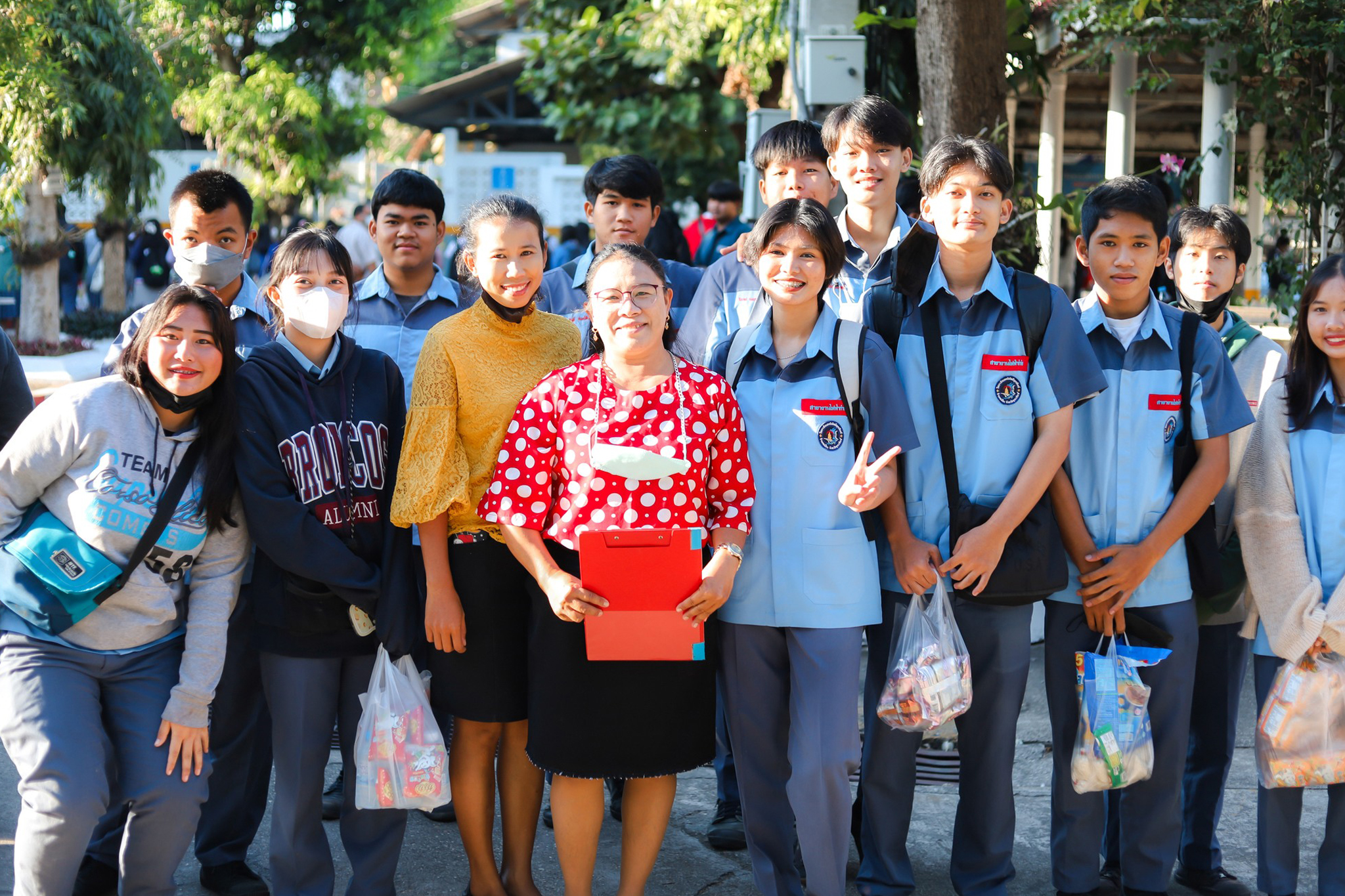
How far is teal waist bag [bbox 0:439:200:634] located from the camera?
2.78 metres

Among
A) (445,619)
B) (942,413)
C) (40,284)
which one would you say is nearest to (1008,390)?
(942,413)

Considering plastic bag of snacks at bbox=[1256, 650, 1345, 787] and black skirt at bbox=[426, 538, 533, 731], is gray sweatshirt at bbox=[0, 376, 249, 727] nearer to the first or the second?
black skirt at bbox=[426, 538, 533, 731]

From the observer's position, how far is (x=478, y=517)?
311 centimetres

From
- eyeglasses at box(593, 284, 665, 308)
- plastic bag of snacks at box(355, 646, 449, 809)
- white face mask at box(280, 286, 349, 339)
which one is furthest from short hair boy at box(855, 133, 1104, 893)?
white face mask at box(280, 286, 349, 339)

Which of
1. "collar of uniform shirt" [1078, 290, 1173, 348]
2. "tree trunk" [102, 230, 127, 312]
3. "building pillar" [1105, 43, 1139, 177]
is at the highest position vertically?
"building pillar" [1105, 43, 1139, 177]

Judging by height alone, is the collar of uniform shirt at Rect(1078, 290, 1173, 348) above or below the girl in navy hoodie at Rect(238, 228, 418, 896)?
above

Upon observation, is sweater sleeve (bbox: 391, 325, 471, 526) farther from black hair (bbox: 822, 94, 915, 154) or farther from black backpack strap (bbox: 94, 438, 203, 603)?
black hair (bbox: 822, 94, 915, 154)

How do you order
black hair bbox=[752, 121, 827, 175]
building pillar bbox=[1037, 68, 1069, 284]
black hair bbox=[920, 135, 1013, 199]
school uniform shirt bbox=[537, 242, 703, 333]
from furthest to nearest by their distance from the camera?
1. building pillar bbox=[1037, 68, 1069, 284]
2. school uniform shirt bbox=[537, 242, 703, 333]
3. black hair bbox=[752, 121, 827, 175]
4. black hair bbox=[920, 135, 1013, 199]

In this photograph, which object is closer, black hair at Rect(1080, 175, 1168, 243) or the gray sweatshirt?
the gray sweatshirt

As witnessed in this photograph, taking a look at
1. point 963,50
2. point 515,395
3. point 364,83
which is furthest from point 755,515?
point 364,83

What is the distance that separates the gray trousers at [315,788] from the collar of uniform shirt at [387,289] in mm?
1325

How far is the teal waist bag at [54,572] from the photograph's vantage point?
278 cm

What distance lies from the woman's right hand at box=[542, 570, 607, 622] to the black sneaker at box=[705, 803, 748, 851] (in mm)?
1121

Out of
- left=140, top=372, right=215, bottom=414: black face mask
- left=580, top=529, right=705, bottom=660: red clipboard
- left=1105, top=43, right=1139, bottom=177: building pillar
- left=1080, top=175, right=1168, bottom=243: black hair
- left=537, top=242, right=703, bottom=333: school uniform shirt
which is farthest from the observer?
left=1105, top=43, right=1139, bottom=177: building pillar
